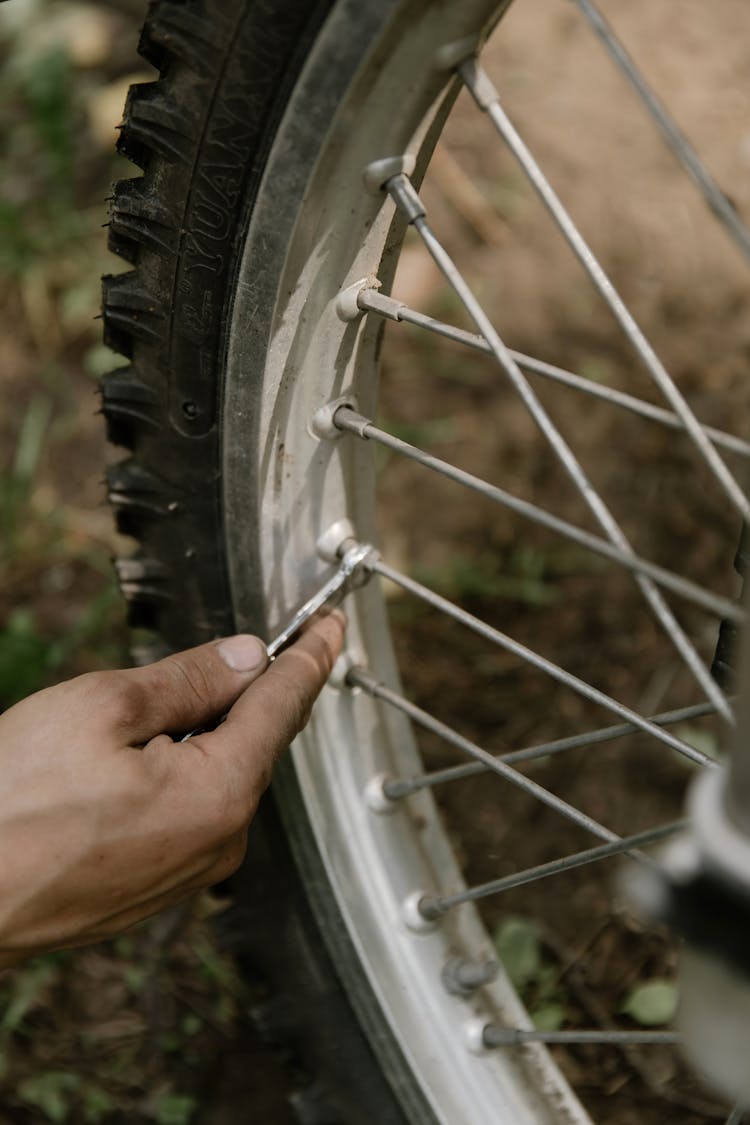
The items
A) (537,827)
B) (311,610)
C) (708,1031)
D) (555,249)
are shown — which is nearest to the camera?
(708,1031)

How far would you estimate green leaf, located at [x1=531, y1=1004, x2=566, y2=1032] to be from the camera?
0.88m

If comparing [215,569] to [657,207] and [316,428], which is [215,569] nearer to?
[316,428]

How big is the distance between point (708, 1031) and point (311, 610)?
0.32 m

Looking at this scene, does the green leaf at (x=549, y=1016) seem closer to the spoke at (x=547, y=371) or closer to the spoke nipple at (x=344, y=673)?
the spoke nipple at (x=344, y=673)

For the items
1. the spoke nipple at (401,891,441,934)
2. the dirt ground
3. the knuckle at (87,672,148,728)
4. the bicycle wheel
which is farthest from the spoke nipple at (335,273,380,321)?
the dirt ground

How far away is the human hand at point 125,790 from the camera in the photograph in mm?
528

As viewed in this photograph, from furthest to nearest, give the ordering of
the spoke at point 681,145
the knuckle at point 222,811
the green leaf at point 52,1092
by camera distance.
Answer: the green leaf at point 52,1092
the knuckle at point 222,811
the spoke at point 681,145

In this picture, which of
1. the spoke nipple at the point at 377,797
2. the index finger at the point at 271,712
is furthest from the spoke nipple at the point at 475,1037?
the index finger at the point at 271,712

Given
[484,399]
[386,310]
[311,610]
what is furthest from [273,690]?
[484,399]

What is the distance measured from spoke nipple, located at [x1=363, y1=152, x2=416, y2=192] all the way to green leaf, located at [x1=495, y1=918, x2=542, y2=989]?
613 millimetres

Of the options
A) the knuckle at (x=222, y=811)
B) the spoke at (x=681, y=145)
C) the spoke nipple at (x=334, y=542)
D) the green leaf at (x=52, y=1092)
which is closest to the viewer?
the spoke at (x=681, y=145)

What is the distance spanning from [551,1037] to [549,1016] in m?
0.25

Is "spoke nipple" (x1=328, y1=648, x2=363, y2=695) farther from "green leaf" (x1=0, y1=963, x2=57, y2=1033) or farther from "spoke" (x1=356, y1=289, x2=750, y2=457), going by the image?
"green leaf" (x1=0, y1=963, x2=57, y2=1033)

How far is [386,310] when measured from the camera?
56 cm
